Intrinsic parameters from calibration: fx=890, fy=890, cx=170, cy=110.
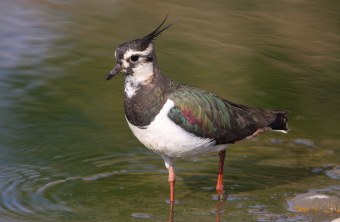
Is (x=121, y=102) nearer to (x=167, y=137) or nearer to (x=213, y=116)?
(x=213, y=116)

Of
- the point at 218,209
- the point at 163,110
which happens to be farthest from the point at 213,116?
the point at 218,209

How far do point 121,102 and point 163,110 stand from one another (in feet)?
12.1

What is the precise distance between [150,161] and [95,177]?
0.85 meters

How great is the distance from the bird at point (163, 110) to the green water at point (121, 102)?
0.72 meters

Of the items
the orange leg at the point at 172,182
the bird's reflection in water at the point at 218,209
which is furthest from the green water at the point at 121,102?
the orange leg at the point at 172,182

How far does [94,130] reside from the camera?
11.6 m

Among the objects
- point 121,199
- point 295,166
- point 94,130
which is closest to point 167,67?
point 94,130

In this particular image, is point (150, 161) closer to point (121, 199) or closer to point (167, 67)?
point (121, 199)

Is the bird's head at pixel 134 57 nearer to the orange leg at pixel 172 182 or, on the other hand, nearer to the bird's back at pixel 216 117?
the bird's back at pixel 216 117

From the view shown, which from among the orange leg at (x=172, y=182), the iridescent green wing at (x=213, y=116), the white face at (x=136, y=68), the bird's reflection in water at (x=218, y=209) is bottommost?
the bird's reflection in water at (x=218, y=209)

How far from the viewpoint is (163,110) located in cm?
893

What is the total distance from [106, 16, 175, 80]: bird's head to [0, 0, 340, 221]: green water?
1453mm

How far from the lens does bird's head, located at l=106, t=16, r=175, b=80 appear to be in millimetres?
8898

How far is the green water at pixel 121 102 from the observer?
955 cm
